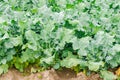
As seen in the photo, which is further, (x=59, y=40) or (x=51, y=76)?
(x=59, y=40)

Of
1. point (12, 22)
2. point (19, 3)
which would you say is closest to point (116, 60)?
point (12, 22)

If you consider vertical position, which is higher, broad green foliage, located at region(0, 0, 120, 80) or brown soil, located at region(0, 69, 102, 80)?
broad green foliage, located at region(0, 0, 120, 80)

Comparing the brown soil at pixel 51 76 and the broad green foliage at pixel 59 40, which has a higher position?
the broad green foliage at pixel 59 40

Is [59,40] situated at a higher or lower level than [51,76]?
higher

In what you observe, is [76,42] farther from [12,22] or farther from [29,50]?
[12,22]
